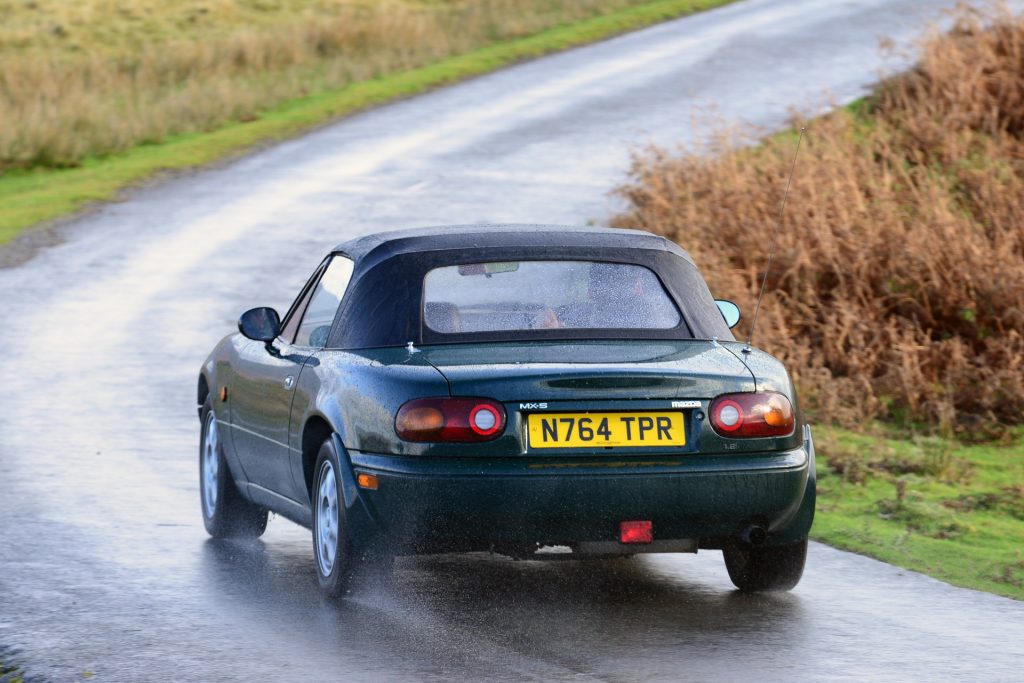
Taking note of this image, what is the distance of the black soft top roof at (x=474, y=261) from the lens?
7.60 meters

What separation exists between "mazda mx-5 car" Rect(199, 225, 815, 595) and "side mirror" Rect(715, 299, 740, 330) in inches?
19.1

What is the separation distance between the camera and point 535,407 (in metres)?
6.98

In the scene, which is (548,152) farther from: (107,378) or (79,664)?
(79,664)

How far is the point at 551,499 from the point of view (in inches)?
273

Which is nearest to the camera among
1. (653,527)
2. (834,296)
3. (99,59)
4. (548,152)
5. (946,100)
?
(653,527)

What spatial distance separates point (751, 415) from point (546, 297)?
43.3 inches

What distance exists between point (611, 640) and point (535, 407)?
0.92 meters

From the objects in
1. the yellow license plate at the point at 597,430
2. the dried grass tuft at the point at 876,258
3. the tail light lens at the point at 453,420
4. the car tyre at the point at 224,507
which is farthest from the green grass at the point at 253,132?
the yellow license plate at the point at 597,430

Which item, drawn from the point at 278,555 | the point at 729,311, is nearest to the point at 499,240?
the point at 729,311

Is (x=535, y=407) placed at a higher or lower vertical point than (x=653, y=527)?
higher

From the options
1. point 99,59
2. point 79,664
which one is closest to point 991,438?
point 79,664

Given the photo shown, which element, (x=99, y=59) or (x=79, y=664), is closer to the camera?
(x=79, y=664)

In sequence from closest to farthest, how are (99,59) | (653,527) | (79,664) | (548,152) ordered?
1. (79,664)
2. (653,527)
3. (548,152)
4. (99,59)

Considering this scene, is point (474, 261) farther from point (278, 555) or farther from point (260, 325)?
point (278, 555)
